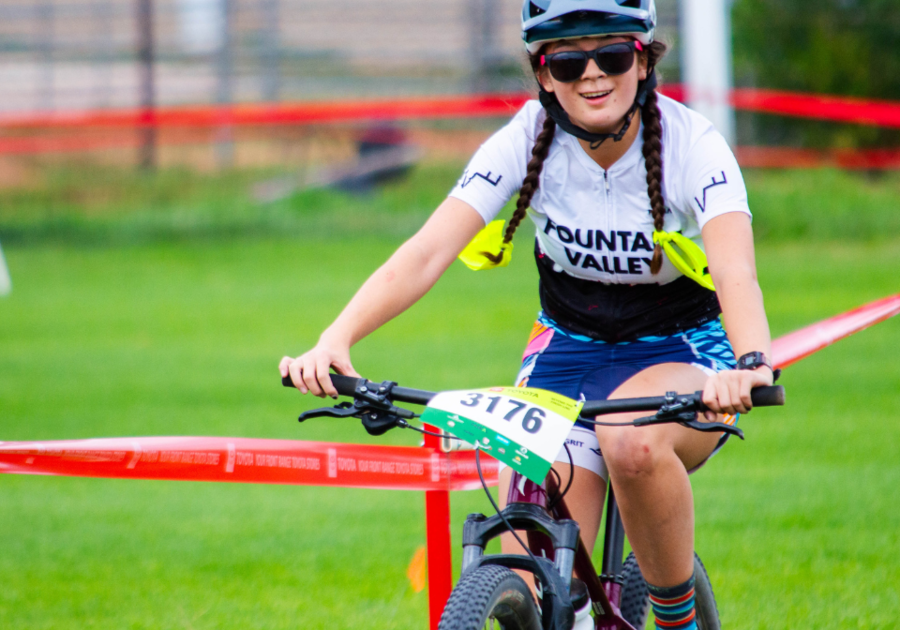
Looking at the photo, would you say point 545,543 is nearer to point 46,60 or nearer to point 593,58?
point 593,58

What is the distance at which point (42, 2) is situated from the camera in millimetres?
28844

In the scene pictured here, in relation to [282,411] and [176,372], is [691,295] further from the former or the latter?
[176,372]

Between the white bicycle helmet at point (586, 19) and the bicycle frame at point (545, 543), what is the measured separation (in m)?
1.13

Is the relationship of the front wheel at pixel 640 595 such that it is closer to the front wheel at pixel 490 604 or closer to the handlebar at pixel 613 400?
the front wheel at pixel 490 604

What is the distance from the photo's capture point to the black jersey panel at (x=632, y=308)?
335 cm

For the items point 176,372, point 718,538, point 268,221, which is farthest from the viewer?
point 268,221

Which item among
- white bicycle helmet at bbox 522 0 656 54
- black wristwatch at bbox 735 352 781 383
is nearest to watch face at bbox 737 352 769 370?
black wristwatch at bbox 735 352 781 383

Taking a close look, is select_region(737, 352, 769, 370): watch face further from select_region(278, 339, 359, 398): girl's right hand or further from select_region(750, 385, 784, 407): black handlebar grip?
select_region(278, 339, 359, 398): girl's right hand

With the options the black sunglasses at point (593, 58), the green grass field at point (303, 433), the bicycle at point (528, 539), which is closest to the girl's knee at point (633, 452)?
the bicycle at point (528, 539)

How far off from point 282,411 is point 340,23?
21.2m

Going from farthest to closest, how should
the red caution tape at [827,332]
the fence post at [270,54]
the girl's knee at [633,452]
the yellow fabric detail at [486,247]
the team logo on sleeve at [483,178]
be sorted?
the fence post at [270,54]
the red caution tape at [827,332]
the yellow fabric detail at [486,247]
the team logo on sleeve at [483,178]
the girl's knee at [633,452]

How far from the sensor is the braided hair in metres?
3.16

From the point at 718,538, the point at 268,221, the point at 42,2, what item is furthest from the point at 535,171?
the point at 42,2

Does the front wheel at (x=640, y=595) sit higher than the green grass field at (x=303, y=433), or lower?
higher
